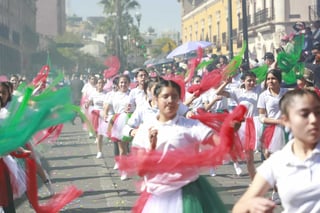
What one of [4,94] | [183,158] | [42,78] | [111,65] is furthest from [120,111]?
[183,158]

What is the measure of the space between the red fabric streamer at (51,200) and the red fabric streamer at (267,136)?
3.58 metres

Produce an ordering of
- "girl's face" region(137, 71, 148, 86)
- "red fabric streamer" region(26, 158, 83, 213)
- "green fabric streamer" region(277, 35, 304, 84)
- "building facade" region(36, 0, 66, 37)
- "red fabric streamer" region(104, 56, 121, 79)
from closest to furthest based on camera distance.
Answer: "red fabric streamer" region(26, 158, 83, 213) → "green fabric streamer" region(277, 35, 304, 84) → "girl's face" region(137, 71, 148, 86) → "red fabric streamer" region(104, 56, 121, 79) → "building facade" region(36, 0, 66, 37)

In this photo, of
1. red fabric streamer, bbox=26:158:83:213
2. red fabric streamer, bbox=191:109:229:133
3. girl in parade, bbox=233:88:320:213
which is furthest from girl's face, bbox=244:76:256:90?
girl in parade, bbox=233:88:320:213

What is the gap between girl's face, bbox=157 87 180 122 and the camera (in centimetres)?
710

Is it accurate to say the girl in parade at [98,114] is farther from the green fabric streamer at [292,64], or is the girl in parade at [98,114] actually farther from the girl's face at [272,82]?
the girl's face at [272,82]

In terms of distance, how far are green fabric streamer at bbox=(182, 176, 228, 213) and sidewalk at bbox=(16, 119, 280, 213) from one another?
0.38m

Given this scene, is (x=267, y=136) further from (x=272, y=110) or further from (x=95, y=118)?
(x=95, y=118)

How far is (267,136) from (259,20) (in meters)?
39.5

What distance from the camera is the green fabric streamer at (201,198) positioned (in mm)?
6812

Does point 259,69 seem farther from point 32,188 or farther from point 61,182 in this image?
point 32,188

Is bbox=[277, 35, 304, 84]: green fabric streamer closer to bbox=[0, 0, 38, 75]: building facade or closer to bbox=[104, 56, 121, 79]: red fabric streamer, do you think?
bbox=[104, 56, 121, 79]: red fabric streamer

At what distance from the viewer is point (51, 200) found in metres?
8.09

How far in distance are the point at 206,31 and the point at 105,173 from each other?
189 ft

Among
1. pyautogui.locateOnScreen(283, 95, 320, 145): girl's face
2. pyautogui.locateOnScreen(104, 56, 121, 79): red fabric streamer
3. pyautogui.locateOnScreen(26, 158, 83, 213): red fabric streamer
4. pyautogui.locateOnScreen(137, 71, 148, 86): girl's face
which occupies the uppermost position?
pyautogui.locateOnScreen(104, 56, 121, 79): red fabric streamer
